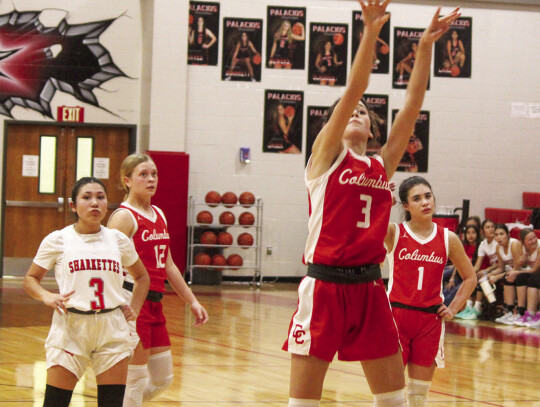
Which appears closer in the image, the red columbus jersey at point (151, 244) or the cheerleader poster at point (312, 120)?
the red columbus jersey at point (151, 244)

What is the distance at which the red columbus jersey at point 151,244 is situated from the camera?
4.49m

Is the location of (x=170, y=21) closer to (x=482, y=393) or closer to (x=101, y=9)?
(x=101, y=9)

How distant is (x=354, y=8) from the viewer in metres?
14.7

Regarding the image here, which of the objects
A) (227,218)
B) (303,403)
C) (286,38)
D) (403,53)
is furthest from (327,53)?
(303,403)

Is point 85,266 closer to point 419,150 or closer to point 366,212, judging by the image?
point 366,212

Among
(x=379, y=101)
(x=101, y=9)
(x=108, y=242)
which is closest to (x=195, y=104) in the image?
(x=101, y=9)

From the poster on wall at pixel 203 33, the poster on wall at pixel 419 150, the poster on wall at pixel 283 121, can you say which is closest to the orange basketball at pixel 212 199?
the poster on wall at pixel 283 121

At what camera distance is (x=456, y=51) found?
49.2ft

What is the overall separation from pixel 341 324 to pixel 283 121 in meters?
11.4

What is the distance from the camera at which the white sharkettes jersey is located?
3824 mm

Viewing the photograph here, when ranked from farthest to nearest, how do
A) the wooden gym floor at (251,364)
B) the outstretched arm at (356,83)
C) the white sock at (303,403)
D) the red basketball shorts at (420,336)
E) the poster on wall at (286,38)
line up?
the poster on wall at (286,38) < the wooden gym floor at (251,364) < the red basketball shorts at (420,336) < the white sock at (303,403) < the outstretched arm at (356,83)

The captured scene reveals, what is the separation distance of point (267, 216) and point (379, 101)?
291cm

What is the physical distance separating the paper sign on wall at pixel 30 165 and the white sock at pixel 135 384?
10.3 meters

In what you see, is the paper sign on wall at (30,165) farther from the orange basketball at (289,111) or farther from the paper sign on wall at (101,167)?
the orange basketball at (289,111)
